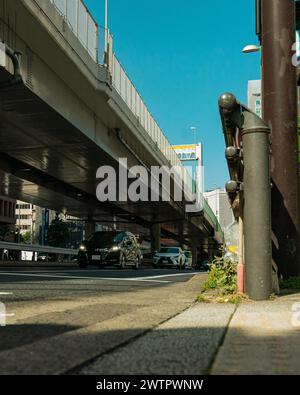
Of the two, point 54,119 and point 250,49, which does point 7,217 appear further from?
point 250,49

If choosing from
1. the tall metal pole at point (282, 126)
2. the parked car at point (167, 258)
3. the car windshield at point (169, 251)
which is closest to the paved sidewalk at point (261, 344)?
the tall metal pole at point (282, 126)

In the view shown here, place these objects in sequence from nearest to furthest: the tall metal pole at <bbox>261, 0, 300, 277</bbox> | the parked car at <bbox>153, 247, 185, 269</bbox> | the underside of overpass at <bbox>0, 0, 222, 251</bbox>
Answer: the tall metal pole at <bbox>261, 0, 300, 277</bbox> → the underside of overpass at <bbox>0, 0, 222, 251</bbox> → the parked car at <bbox>153, 247, 185, 269</bbox>

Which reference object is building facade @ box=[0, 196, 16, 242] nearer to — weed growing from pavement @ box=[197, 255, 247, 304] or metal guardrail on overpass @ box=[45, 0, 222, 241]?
metal guardrail on overpass @ box=[45, 0, 222, 241]

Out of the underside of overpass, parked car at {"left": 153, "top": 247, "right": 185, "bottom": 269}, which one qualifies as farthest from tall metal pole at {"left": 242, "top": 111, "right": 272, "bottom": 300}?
parked car at {"left": 153, "top": 247, "right": 185, "bottom": 269}

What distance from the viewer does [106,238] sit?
22688 mm

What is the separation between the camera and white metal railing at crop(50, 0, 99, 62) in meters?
15.6

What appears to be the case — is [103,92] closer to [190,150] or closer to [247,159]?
[247,159]

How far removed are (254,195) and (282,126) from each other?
6.73ft

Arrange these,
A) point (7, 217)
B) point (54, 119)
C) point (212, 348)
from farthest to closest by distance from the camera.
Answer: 1. point (7, 217)
2. point (54, 119)
3. point (212, 348)

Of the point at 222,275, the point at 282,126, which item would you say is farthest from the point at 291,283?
the point at 282,126

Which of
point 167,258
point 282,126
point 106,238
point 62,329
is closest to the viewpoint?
point 62,329

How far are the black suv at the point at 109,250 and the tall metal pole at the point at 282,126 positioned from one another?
1428cm

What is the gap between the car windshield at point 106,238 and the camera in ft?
73.6

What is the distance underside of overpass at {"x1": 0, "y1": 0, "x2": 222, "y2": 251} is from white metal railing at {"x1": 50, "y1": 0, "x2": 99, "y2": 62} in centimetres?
74
